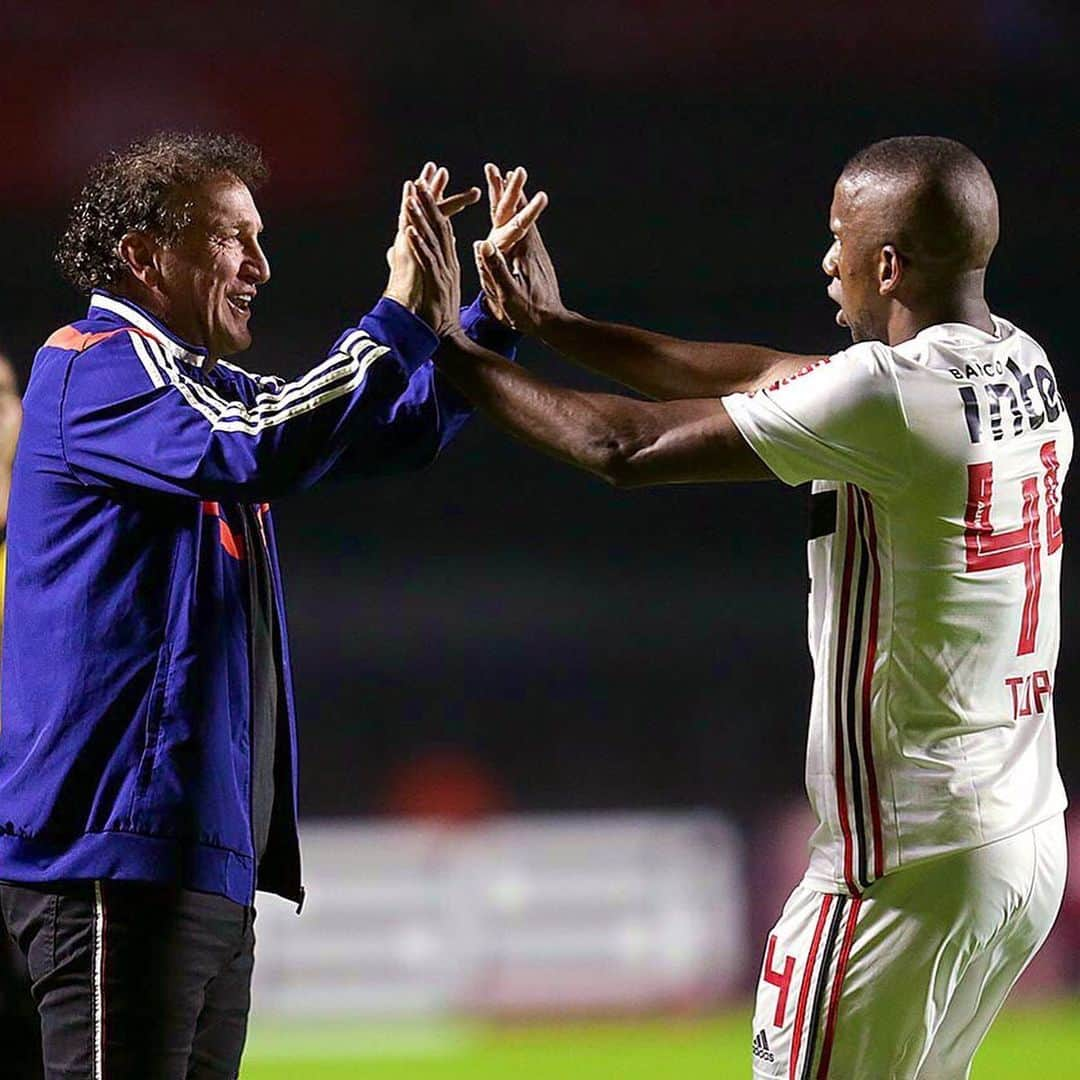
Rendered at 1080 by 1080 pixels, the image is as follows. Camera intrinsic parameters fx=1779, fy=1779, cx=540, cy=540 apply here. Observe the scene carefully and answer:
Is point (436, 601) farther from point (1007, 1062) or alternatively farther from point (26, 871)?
point (26, 871)

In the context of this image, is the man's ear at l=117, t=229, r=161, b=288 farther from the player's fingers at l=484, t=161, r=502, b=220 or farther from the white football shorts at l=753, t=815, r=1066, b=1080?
the white football shorts at l=753, t=815, r=1066, b=1080

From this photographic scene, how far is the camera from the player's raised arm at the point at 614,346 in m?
2.13

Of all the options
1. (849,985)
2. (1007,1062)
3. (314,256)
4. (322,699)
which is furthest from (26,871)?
(314,256)

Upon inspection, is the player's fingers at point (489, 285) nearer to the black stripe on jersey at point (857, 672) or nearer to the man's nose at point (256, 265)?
the man's nose at point (256, 265)

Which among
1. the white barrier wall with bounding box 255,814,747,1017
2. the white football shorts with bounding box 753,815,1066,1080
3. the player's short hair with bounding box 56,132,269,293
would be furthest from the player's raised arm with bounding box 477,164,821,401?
the white barrier wall with bounding box 255,814,747,1017

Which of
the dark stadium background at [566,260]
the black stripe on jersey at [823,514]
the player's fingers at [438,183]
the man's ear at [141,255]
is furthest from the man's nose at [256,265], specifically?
the dark stadium background at [566,260]

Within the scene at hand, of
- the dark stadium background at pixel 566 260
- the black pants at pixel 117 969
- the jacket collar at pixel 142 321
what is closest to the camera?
the black pants at pixel 117 969

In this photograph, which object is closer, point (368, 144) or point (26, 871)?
point (26, 871)

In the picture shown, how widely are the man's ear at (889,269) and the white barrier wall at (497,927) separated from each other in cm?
350

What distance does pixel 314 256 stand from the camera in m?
7.28

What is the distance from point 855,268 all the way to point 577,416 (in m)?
0.35

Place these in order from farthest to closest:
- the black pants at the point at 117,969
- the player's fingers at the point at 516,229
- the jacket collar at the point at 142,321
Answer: the player's fingers at the point at 516,229
the jacket collar at the point at 142,321
the black pants at the point at 117,969

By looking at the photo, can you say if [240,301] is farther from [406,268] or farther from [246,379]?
[406,268]

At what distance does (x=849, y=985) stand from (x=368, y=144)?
6272mm
